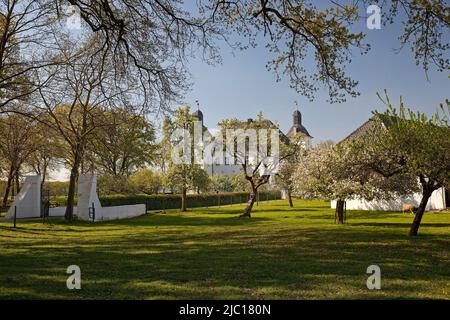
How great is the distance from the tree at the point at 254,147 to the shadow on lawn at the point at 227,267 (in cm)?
1471

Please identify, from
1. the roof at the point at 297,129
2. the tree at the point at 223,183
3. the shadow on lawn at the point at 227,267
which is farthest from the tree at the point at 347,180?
the roof at the point at 297,129

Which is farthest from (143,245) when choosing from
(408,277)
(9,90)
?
(9,90)

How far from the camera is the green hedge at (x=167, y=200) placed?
1435 inches

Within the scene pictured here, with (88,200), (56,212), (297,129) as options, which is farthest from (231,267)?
(297,129)

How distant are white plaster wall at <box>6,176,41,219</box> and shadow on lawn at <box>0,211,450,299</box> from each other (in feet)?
49.3

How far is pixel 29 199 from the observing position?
29.6 metres

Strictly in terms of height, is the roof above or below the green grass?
above

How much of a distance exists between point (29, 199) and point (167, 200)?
19.2 metres

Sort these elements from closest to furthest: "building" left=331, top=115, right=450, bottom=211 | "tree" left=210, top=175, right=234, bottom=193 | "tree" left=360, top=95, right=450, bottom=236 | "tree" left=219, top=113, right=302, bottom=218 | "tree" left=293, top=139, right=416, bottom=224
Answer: "tree" left=360, top=95, right=450, bottom=236
"tree" left=293, top=139, right=416, bottom=224
"tree" left=219, top=113, right=302, bottom=218
"building" left=331, top=115, right=450, bottom=211
"tree" left=210, top=175, right=234, bottom=193

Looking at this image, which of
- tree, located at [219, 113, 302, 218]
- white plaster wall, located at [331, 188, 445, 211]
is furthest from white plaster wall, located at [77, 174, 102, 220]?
white plaster wall, located at [331, 188, 445, 211]

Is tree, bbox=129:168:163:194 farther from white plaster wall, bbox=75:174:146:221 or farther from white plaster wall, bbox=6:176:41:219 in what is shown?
white plaster wall, bbox=75:174:146:221

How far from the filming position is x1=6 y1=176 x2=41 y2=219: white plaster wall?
1138 inches

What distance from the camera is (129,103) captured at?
16.4m
